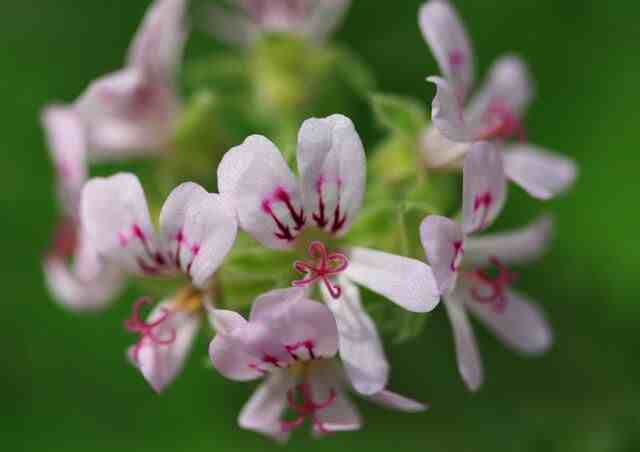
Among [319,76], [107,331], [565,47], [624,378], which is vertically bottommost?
[624,378]

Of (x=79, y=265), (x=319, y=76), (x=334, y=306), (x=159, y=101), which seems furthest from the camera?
(x=319, y=76)

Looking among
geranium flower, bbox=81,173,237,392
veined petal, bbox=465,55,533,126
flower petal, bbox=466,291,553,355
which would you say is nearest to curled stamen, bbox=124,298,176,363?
geranium flower, bbox=81,173,237,392

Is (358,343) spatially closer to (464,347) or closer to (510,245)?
(464,347)

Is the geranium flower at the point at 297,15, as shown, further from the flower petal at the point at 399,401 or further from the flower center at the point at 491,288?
the flower petal at the point at 399,401

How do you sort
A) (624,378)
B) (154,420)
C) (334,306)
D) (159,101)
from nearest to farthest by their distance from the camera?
(334,306), (159,101), (624,378), (154,420)

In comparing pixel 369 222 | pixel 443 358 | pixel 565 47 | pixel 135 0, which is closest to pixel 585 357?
pixel 443 358

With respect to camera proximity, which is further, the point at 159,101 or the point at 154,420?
the point at 154,420

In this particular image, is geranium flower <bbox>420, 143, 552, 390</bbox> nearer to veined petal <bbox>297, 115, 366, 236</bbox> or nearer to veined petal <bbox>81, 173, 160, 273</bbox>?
veined petal <bbox>297, 115, 366, 236</bbox>

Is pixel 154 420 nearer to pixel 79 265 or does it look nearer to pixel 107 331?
pixel 107 331
